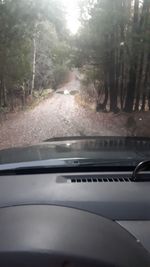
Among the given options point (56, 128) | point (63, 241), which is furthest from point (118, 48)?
point (63, 241)

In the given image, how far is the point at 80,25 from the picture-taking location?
54.3 ft

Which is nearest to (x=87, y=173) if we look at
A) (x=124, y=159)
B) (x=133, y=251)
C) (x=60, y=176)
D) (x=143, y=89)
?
(x=60, y=176)

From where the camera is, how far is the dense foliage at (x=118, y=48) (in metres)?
14.6

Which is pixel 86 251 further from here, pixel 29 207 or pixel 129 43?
pixel 129 43

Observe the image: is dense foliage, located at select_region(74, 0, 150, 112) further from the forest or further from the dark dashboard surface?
the dark dashboard surface

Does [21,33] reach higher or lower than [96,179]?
higher

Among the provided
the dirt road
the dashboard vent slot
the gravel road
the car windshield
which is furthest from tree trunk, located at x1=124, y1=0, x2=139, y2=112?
the dashboard vent slot

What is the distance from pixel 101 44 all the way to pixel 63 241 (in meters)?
14.9

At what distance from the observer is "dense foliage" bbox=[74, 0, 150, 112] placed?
48.0ft

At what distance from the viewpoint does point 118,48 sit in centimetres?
1558

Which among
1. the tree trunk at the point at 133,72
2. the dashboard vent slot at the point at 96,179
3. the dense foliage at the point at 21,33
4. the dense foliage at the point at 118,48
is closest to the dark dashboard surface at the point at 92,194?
the dashboard vent slot at the point at 96,179

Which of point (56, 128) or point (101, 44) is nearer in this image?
point (56, 128)

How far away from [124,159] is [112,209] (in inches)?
26.1

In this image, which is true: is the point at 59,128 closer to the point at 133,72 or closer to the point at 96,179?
the point at 133,72
